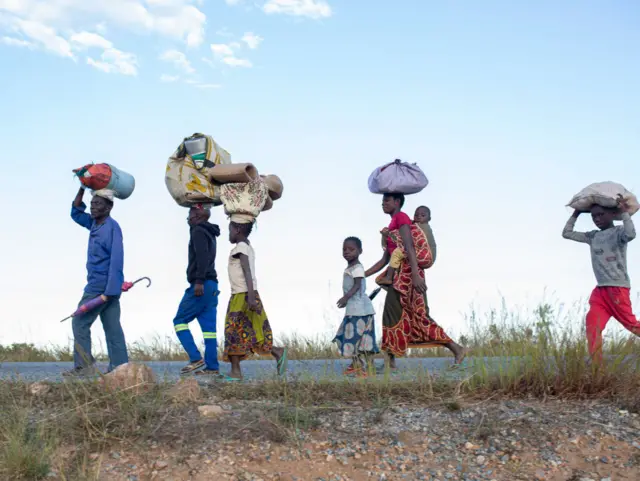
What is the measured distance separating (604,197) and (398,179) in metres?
2.24

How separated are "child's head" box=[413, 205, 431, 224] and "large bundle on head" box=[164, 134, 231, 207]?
3.15m

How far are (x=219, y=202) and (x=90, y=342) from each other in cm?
224

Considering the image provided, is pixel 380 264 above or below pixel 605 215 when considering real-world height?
below

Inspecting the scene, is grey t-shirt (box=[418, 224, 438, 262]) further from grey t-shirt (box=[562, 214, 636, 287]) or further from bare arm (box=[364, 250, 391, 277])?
grey t-shirt (box=[562, 214, 636, 287])

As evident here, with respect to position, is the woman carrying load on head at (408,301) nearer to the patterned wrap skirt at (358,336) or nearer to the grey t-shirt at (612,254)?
the patterned wrap skirt at (358,336)

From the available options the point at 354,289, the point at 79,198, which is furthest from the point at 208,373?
the point at 79,198

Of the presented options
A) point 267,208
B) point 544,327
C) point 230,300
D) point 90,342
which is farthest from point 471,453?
point 90,342

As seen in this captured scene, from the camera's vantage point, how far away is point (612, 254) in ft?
26.4

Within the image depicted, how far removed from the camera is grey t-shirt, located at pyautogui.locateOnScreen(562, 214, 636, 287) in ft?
26.1

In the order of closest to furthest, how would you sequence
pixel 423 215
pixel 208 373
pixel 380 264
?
pixel 208 373 < pixel 380 264 < pixel 423 215

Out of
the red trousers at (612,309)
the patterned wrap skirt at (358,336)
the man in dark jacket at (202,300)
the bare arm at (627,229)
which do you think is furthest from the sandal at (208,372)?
the bare arm at (627,229)

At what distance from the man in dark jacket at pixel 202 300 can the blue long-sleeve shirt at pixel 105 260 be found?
785mm

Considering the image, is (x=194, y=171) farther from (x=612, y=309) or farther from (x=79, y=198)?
(x=612, y=309)

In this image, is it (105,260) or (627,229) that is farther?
(105,260)
